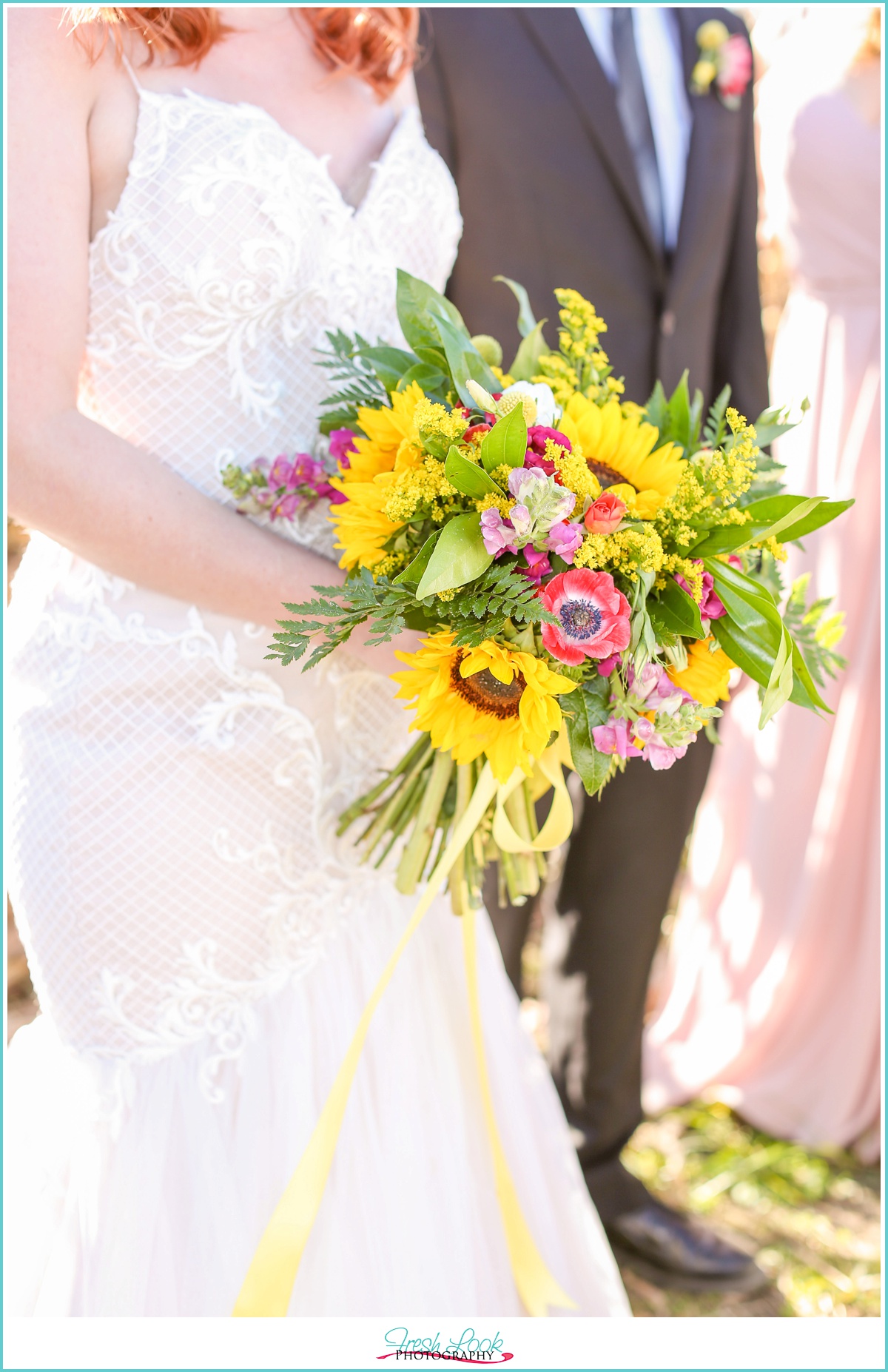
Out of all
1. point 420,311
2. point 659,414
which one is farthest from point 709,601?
point 420,311

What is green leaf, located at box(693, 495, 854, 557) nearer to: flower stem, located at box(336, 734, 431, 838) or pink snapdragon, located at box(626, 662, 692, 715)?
pink snapdragon, located at box(626, 662, 692, 715)

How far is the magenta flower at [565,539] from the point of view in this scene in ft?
3.17

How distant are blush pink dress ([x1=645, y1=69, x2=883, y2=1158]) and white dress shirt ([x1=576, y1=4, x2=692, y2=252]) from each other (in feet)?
2.13

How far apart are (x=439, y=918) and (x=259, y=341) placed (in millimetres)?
887

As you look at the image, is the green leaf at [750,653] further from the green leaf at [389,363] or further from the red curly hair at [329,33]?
the red curly hair at [329,33]

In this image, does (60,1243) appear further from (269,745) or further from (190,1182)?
(269,745)

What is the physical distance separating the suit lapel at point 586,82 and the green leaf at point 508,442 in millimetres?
1304

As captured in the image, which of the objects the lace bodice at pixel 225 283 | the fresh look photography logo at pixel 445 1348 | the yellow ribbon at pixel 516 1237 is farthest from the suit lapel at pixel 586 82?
the fresh look photography logo at pixel 445 1348

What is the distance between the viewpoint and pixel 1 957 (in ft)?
4.44

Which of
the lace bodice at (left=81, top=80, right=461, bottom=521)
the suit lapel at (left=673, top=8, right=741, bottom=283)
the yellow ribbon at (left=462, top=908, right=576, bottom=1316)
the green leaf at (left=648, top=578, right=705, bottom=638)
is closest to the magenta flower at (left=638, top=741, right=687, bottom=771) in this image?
the green leaf at (left=648, top=578, right=705, bottom=638)

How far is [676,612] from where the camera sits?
107cm

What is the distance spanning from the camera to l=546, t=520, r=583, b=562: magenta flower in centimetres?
97

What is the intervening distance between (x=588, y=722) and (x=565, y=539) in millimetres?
206

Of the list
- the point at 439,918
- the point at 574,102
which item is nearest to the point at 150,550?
the point at 439,918
